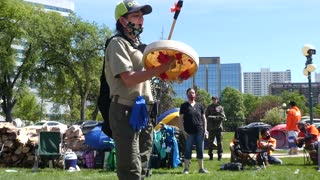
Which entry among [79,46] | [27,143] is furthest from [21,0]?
[27,143]

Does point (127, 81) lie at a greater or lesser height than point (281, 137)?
greater

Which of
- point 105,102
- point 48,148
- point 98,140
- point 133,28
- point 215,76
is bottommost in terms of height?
point 48,148

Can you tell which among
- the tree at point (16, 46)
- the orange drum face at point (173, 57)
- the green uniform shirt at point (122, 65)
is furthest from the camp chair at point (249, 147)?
the tree at point (16, 46)

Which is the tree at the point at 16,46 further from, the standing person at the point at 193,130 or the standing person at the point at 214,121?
the standing person at the point at 193,130

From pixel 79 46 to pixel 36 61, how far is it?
12.7 feet

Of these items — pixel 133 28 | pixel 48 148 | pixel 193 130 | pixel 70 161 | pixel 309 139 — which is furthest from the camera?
pixel 309 139

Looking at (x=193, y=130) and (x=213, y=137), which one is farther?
(x=213, y=137)

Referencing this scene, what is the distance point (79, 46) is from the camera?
43312 millimetres

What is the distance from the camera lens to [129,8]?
394cm

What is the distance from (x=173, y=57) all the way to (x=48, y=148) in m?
9.22

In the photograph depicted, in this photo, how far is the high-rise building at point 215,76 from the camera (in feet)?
440

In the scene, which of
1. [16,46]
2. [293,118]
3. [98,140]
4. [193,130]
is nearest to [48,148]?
Result: [98,140]

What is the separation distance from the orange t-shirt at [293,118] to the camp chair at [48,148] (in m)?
7.73

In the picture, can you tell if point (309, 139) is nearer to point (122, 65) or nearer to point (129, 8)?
point (129, 8)
